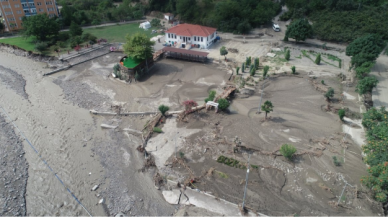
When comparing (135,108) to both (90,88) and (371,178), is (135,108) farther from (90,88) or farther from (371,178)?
(371,178)

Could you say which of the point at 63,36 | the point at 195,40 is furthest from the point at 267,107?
the point at 63,36

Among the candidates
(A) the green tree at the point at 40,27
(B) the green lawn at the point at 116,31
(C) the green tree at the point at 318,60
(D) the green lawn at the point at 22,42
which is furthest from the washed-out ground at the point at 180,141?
(B) the green lawn at the point at 116,31

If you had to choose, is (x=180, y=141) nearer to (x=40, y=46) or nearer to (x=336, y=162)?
(x=336, y=162)

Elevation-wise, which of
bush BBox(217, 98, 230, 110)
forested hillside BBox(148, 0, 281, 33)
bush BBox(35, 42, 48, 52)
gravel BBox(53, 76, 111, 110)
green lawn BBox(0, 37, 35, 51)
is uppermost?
→ forested hillside BBox(148, 0, 281, 33)

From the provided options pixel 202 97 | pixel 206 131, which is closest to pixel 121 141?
pixel 206 131

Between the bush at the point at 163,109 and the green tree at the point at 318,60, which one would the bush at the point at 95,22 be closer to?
the bush at the point at 163,109

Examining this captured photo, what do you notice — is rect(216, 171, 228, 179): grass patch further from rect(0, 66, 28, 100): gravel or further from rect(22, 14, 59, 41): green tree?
rect(22, 14, 59, 41): green tree

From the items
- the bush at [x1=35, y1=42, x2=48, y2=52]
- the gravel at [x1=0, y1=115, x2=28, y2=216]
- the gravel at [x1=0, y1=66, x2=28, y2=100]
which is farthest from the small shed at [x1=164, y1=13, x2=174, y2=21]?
the gravel at [x1=0, y1=115, x2=28, y2=216]
